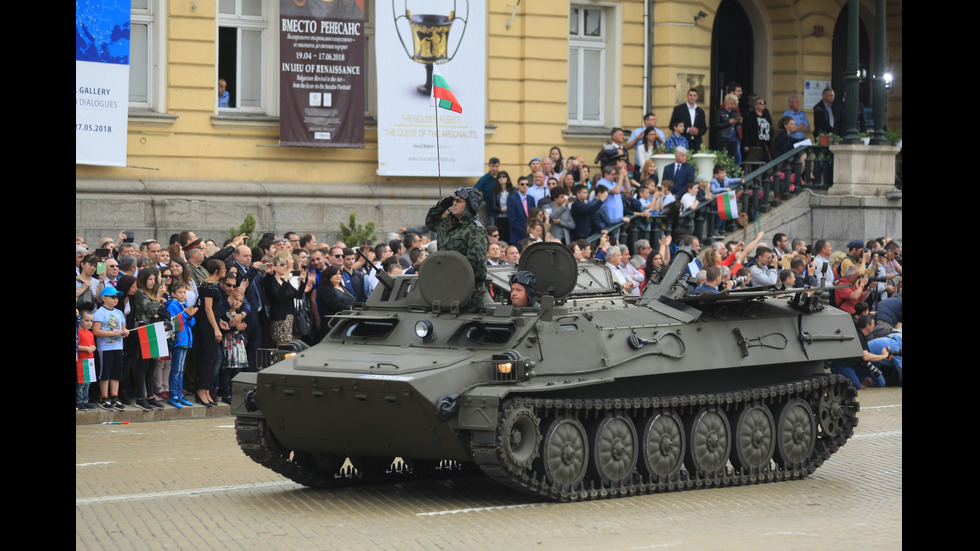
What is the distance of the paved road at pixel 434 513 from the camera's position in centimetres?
1112

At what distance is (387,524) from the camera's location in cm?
1180

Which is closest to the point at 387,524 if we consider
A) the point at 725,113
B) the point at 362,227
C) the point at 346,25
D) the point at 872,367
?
the point at 872,367

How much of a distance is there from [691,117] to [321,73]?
23.0 feet

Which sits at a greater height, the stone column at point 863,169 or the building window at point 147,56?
the building window at point 147,56

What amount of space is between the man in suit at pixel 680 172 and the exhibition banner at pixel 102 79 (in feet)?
30.0

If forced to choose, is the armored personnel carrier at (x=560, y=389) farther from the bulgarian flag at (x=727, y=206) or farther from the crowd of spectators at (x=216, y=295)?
the bulgarian flag at (x=727, y=206)

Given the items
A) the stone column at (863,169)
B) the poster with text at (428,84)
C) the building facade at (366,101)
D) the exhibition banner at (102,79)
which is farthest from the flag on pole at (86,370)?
the stone column at (863,169)

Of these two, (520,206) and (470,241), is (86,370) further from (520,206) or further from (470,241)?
(520,206)

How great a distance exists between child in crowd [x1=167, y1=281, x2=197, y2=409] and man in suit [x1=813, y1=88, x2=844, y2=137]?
16.2m

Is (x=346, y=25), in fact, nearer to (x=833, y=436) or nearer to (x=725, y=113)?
(x=725, y=113)

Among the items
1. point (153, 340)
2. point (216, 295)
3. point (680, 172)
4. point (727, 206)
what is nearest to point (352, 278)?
point (216, 295)

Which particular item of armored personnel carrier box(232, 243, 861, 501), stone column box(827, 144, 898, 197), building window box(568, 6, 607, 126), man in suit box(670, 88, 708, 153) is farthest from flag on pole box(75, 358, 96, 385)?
stone column box(827, 144, 898, 197)

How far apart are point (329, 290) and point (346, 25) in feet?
29.1

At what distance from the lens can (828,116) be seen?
100 feet
